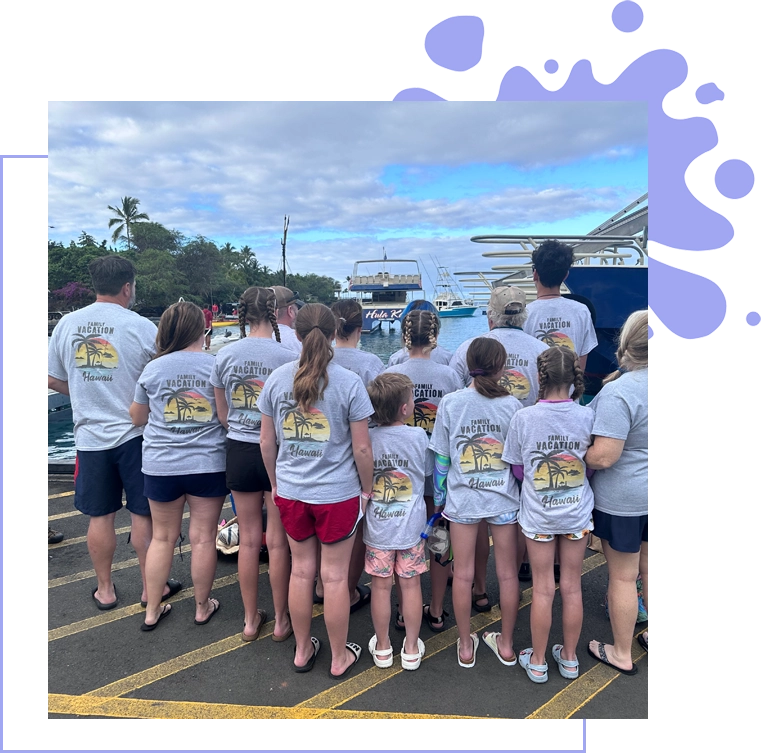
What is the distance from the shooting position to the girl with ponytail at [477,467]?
2326 mm

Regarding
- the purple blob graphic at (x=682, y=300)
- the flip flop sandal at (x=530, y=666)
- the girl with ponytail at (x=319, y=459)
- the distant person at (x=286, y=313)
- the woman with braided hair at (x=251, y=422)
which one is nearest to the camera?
the purple blob graphic at (x=682, y=300)

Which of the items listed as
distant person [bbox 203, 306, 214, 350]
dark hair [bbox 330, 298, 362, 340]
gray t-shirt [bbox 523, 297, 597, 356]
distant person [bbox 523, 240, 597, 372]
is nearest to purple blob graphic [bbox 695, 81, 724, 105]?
distant person [bbox 523, 240, 597, 372]

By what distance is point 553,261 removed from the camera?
123 inches

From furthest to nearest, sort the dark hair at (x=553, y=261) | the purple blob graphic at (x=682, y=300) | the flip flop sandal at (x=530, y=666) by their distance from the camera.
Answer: the dark hair at (x=553, y=261), the flip flop sandal at (x=530, y=666), the purple blob graphic at (x=682, y=300)

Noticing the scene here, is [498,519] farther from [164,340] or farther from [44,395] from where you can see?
[44,395]

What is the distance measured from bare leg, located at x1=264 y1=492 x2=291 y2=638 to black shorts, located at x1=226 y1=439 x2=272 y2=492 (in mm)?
111

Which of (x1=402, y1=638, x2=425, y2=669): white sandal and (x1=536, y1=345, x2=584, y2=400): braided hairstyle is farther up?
(x1=536, y1=345, x2=584, y2=400): braided hairstyle

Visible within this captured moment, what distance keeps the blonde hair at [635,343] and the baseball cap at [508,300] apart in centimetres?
80

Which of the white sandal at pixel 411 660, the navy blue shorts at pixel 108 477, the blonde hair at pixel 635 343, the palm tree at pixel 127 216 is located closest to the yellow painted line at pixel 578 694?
the white sandal at pixel 411 660

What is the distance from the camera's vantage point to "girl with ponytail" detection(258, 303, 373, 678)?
86.4 inches

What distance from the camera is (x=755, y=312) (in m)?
1.37

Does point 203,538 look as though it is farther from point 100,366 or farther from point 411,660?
point 411,660

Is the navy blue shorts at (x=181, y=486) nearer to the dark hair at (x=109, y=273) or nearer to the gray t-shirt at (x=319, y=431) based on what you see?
the gray t-shirt at (x=319, y=431)

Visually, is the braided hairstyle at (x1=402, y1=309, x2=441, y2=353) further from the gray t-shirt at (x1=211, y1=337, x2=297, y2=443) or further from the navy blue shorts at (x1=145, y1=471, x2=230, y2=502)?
the navy blue shorts at (x1=145, y1=471, x2=230, y2=502)
